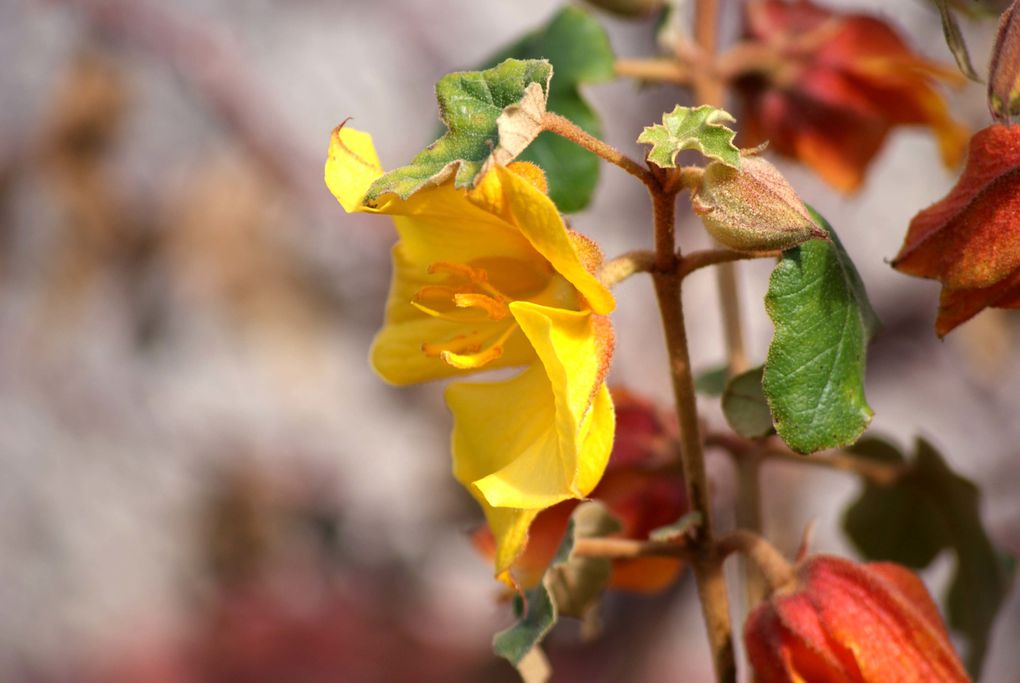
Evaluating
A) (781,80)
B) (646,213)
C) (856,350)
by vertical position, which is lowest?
(856,350)

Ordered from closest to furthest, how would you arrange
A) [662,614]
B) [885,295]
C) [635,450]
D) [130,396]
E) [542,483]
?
[542,483], [635,450], [885,295], [662,614], [130,396]

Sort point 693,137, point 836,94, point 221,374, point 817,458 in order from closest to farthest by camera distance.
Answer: point 693,137 < point 817,458 < point 836,94 < point 221,374

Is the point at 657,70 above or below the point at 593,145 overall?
above

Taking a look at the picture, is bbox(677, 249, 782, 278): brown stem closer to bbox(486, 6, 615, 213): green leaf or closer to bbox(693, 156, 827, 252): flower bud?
bbox(693, 156, 827, 252): flower bud

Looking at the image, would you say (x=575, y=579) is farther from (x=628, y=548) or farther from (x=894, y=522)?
(x=894, y=522)

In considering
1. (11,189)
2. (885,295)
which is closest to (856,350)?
(885,295)

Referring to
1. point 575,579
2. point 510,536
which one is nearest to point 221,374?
point 575,579

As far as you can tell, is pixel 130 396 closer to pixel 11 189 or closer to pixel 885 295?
pixel 11 189
